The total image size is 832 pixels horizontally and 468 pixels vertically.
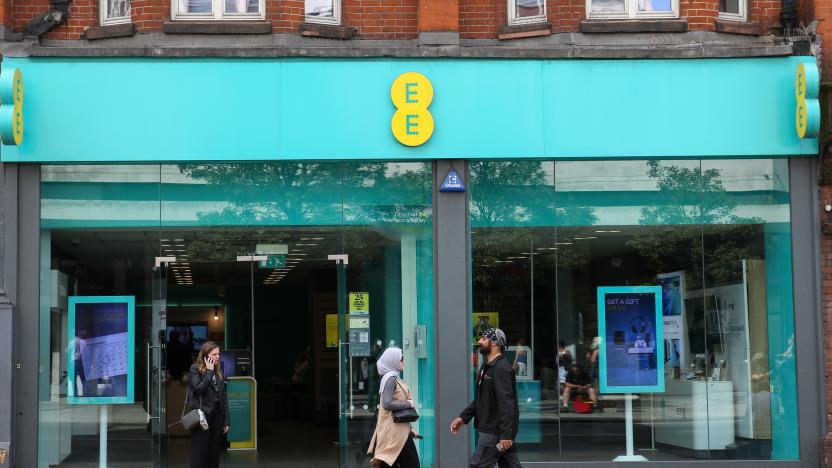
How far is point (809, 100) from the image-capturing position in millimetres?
12461

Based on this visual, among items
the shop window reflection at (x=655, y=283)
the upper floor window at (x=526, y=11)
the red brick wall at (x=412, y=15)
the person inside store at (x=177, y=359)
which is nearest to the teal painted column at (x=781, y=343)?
the shop window reflection at (x=655, y=283)

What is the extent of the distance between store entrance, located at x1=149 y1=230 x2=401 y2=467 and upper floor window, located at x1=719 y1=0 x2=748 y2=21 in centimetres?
532

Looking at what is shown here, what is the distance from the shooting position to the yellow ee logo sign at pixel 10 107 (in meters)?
11.9

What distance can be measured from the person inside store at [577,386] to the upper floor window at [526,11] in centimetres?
437

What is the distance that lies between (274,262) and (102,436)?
9.87 ft

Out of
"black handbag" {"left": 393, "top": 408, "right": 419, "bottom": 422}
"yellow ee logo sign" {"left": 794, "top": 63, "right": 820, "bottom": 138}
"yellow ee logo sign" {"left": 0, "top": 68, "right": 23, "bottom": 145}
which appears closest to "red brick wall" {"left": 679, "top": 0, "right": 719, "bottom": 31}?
"yellow ee logo sign" {"left": 794, "top": 63, "right": 820, "bottom": 138}

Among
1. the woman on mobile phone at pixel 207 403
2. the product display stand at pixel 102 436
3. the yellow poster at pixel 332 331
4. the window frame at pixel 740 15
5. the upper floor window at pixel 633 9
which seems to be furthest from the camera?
the yellow poster at pixel 332 331

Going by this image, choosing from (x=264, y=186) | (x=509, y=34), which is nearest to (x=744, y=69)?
(x=509, y=34)

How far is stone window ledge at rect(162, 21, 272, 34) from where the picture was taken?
12.9m

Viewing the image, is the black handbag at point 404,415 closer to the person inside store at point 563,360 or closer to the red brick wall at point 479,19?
the person inside store at point 563,360

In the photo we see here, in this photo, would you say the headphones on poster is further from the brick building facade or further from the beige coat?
the beige coat

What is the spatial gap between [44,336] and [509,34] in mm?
6776

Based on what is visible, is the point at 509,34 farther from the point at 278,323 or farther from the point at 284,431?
the point at 278,323

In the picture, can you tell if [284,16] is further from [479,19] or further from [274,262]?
[274,262]
